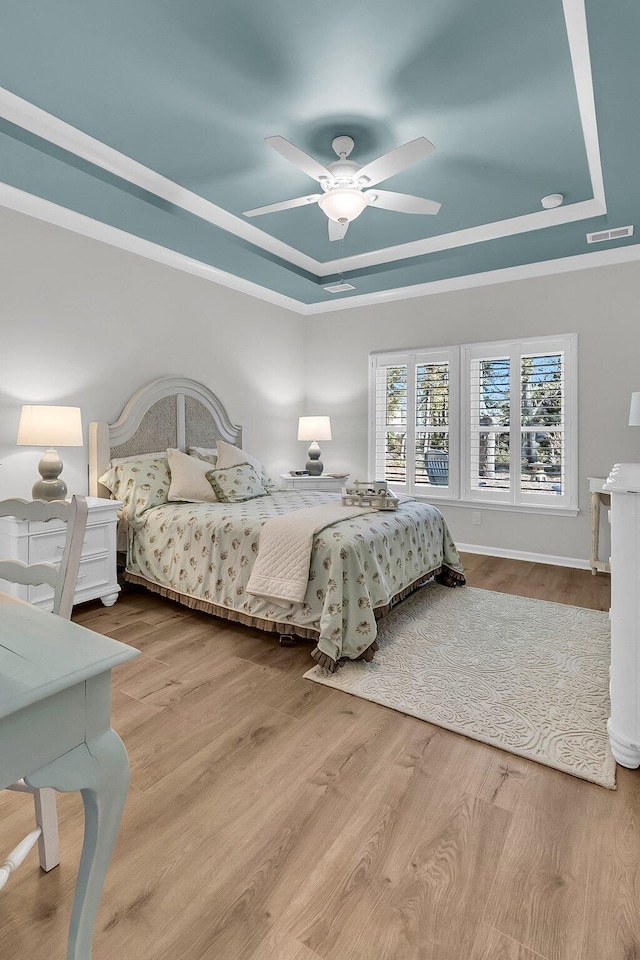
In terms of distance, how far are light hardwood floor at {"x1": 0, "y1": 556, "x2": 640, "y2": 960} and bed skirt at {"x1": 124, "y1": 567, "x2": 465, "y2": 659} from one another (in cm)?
53

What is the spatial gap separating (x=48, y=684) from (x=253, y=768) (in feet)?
4.08

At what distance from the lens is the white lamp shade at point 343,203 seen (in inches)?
107

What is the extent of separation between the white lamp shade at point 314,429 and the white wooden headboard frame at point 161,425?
80cm

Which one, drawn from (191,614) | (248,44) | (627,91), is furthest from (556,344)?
(191,614)

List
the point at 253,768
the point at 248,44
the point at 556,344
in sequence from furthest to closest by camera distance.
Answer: the point at 556,344, the point at 248,44, the point at 253,768

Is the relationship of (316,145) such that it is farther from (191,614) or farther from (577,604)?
(577,604)

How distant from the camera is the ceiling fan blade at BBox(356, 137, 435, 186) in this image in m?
2.26

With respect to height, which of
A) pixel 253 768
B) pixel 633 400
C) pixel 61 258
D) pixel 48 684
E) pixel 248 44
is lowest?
pixel 253 768

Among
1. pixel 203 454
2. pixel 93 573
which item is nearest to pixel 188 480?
pixel 203 454

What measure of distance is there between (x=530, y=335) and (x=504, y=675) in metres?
3.28

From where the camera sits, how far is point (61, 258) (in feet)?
11.6

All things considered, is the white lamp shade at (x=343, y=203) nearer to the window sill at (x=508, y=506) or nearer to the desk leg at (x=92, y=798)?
the desk leg at (x=92, y=798)

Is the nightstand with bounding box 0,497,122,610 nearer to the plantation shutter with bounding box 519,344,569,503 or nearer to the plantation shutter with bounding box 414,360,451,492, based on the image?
the plantation shutter with bounding box 414,360,451,492

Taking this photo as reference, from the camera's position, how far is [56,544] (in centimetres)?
309
